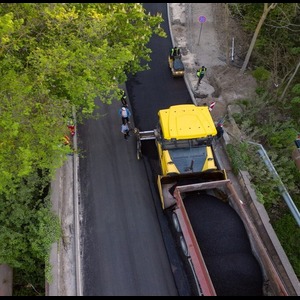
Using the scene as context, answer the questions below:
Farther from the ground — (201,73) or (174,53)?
(174,53)

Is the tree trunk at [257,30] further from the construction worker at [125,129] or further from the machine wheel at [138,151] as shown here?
the machine wheel at [138,151]

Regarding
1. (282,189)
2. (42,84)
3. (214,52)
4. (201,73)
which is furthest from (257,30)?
(42,84)

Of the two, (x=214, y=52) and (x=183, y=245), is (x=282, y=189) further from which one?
(x=214, y=52)

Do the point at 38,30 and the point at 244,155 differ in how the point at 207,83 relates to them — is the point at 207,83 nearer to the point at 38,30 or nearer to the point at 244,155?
the point at 244,155

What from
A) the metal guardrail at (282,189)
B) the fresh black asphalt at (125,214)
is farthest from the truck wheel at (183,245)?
the metal guardrail at (282,189)

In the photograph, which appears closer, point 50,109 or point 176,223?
point 50,109

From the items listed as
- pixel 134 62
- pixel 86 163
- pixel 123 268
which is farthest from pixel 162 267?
pixel 134 62
